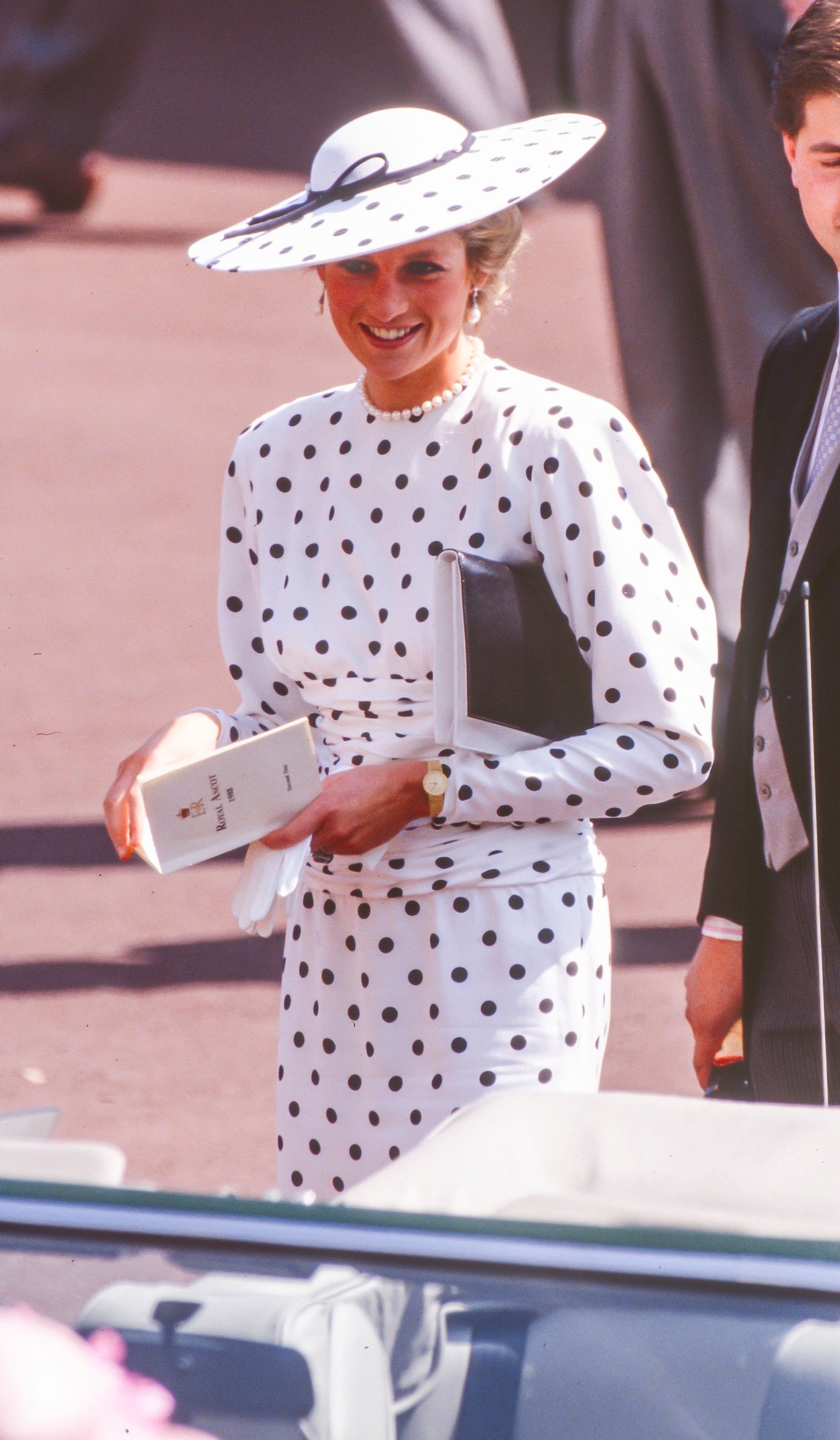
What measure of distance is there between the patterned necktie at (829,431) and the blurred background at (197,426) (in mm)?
1010

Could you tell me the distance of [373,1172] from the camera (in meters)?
1.24

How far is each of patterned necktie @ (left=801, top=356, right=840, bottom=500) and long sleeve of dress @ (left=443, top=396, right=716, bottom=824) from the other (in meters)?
0.17

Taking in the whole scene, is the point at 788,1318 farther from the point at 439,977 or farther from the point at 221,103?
the point at 221,103

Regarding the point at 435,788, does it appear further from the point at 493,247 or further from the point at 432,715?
the point at 493,247

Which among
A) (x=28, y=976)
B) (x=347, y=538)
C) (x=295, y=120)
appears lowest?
(x=28, y=976)

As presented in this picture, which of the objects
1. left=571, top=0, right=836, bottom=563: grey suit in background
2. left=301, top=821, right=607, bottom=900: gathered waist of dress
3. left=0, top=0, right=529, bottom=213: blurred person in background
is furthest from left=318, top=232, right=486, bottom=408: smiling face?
left=0, top=0, right=529, bottom=213: blurred person in background

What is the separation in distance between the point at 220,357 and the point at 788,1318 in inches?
394

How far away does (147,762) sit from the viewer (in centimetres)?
217

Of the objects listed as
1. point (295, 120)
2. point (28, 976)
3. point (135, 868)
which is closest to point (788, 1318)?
point (28, 976)

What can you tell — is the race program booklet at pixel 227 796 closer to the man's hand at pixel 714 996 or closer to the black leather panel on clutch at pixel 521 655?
the black leather panel on clutch at pixel 521 655

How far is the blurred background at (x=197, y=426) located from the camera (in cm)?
406

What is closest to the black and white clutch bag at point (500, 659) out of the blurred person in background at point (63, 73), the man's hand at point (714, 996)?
the man's hand at point (714, 996)

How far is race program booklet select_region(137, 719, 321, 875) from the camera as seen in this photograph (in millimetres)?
1913

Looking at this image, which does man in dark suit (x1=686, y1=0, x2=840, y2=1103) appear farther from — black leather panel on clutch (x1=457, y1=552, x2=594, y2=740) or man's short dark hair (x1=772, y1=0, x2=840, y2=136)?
black leather panel on clutch (x1=457, y1=552, x2=594, y2=740)
